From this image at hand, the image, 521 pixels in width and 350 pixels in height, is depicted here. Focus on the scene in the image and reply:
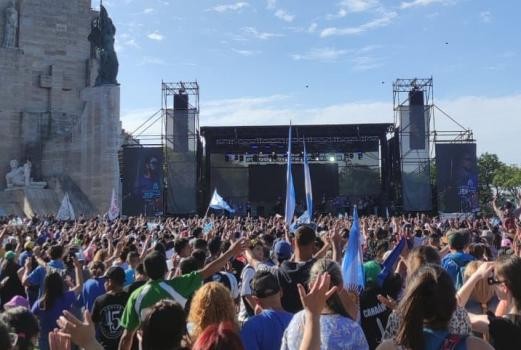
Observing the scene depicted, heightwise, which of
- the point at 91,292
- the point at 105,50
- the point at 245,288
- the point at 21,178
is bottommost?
the point at 91,292

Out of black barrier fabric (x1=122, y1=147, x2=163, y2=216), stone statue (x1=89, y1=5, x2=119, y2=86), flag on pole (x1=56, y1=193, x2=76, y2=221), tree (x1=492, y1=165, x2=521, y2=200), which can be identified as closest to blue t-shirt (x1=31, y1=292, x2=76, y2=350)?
flag on pole (x1=56, y1=193, x2=76, y2=221)

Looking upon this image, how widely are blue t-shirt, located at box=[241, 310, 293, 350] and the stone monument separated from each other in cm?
2809

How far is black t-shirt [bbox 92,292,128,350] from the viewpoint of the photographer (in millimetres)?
4691

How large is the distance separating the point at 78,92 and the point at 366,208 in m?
21.9

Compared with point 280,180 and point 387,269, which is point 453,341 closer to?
point 387,269

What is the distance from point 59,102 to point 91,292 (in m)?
35.8

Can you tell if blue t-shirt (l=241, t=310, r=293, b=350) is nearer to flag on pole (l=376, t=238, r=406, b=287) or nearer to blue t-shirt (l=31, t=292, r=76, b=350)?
flag on pole (l=376, t=238, r=406, b=287)

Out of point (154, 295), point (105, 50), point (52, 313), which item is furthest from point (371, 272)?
point (105, 50)

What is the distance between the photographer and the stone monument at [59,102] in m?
30.6

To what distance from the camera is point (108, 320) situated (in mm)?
4688

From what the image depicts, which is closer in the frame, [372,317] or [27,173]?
[372,317]

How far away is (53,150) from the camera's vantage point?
111 feet

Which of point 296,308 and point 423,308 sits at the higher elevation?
point 423,308

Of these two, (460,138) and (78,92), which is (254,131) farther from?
(78,92)
